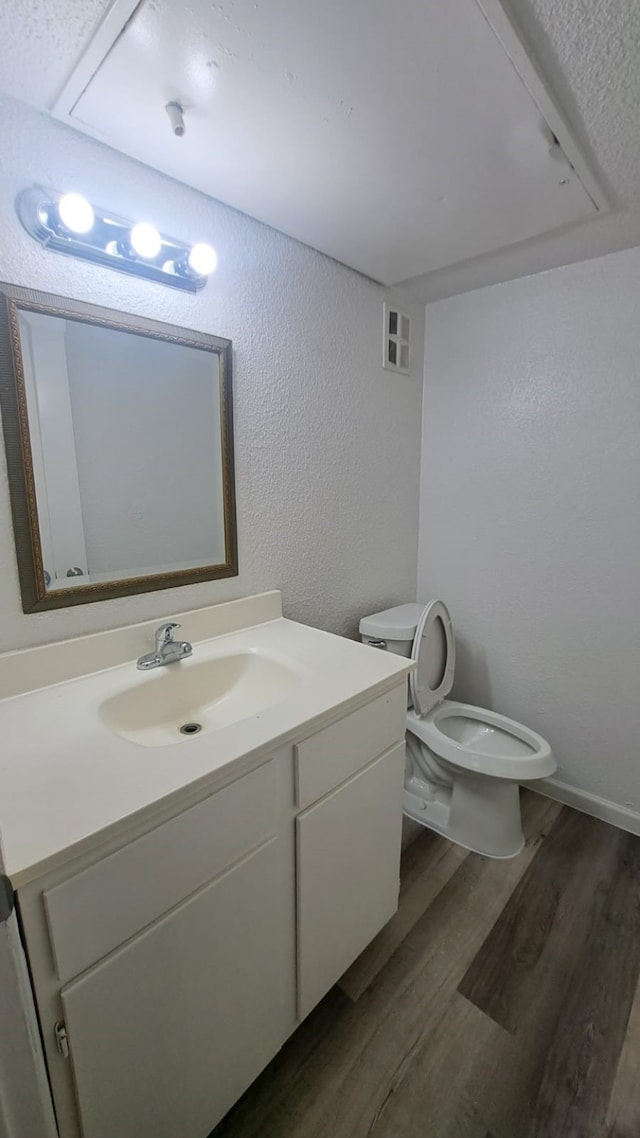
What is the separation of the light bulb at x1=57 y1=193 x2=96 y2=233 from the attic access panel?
0.16 meters

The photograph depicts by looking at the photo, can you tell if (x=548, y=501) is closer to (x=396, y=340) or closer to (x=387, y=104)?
(x=396, y=340)

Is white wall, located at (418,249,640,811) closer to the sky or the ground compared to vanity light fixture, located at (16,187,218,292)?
closer to the ground

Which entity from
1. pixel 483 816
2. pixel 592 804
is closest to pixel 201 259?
pixel 483 816

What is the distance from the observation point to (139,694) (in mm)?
1070

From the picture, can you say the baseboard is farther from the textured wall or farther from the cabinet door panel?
the cabinet door panel

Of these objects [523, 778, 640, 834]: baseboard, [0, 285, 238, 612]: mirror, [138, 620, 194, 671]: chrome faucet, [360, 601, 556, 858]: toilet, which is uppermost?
[0, 285, 238, 612]: mirror

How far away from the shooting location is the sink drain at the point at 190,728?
1.11 metres

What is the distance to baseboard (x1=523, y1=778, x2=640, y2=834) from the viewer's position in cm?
175

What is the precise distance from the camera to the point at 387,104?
3.01ft

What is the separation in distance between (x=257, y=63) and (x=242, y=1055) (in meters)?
1.86

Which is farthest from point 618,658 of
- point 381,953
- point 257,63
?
point 257,63

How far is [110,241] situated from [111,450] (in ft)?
1.48

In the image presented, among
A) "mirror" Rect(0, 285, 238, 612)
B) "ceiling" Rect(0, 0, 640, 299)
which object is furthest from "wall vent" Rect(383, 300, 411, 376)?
"mirror" Rect(0, 285, 238, 612)

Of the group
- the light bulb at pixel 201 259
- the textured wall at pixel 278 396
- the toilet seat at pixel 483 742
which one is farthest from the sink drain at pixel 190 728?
the light bulb at pixel 201 259
